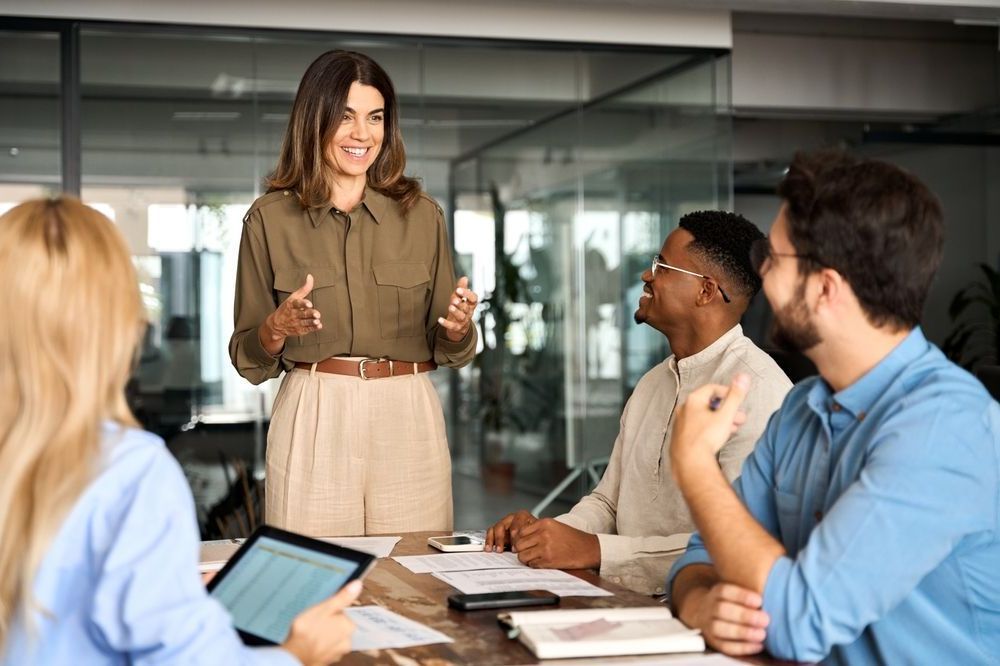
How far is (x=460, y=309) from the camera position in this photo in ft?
9.14

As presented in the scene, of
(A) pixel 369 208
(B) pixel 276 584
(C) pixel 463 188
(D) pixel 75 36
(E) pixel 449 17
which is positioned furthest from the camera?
(C) pixel 463 188

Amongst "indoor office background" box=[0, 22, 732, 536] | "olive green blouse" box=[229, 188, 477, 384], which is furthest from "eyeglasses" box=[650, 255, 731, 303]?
"indoor office background" box=[0, 22, 732, 536]

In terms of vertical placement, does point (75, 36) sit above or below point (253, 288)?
above

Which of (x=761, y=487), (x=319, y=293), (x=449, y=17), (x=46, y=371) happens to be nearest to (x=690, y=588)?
(x=761, y=487)

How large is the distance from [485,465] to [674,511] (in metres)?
3.96

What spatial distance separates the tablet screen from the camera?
1.54 metres

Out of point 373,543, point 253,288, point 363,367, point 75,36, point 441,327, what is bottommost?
point 373,543

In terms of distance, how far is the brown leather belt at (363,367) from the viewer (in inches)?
117

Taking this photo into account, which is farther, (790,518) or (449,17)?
(449,17)

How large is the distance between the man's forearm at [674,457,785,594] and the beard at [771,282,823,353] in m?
0.24

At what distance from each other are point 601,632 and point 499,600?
0.26 m

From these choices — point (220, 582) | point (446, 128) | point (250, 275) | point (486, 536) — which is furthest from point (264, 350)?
point (446, 128)

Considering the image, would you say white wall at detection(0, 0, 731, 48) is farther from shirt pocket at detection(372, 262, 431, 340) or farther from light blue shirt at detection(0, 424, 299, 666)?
light blue shirt at detection(0, 424, 299, 666)

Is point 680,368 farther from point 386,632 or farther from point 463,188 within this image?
point 463,188
